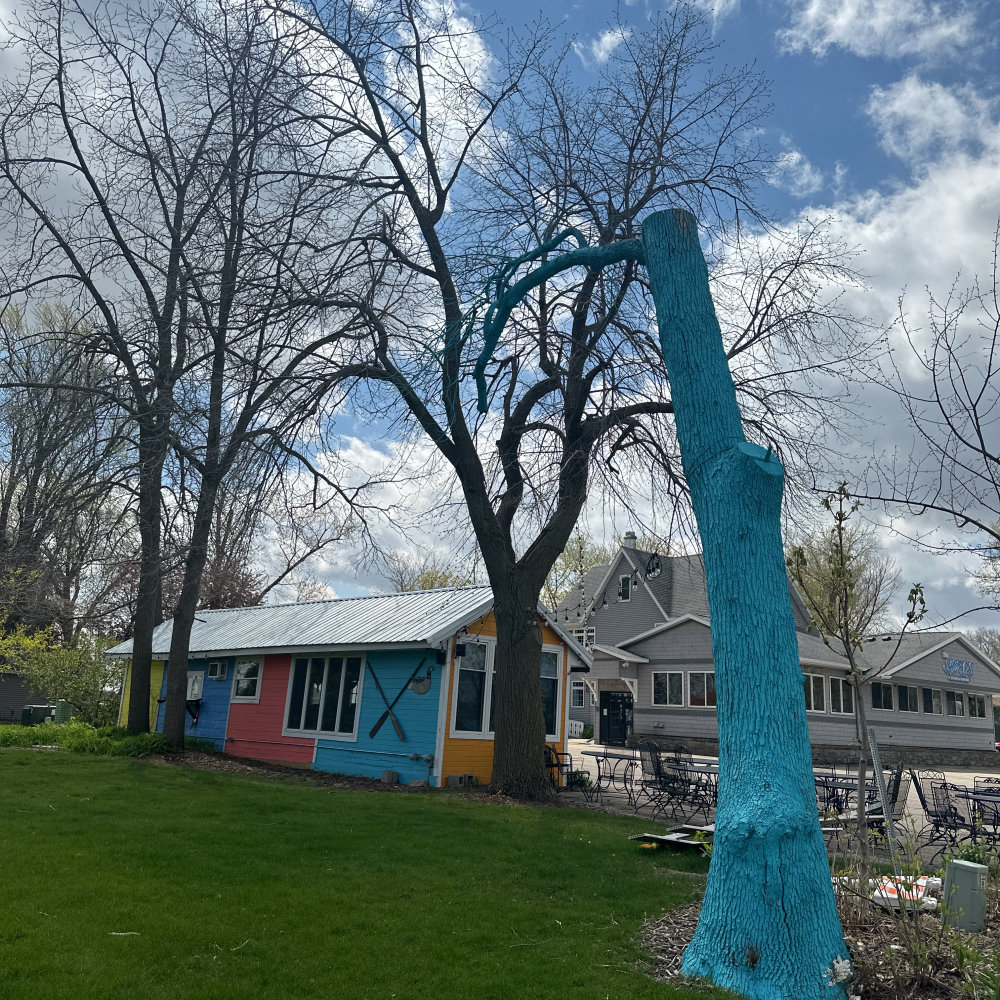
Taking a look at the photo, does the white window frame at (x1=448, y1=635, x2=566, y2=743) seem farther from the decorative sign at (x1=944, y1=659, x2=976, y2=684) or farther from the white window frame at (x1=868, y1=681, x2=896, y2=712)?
the decorative sign at (x1=944, y1=659, x2=976, y2=684)

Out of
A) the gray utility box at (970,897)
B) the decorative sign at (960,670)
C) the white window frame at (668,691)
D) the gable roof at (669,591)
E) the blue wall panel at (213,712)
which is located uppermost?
the gable roof at (669,591)

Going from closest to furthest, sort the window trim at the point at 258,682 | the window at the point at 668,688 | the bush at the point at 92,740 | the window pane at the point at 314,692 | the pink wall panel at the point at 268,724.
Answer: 1. the bush at the point at 92,740
2. the window pane at the point at 314,692
3. the pink wall panel at the point at 268,724
4. the window trim at the point at 258,682
5. the window at the point at 668,688

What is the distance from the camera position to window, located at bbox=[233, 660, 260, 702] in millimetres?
19156

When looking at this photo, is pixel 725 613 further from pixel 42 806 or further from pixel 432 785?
pixel 432 785

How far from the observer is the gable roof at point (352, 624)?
602 inches

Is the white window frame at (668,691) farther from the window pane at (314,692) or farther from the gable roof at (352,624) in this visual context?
the window pane at (314,692)

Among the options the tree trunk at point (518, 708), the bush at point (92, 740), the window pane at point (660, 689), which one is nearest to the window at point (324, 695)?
the bush at point (92, 740)

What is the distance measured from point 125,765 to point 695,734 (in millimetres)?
19387

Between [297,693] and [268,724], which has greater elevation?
[297,693]

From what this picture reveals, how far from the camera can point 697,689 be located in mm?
28766

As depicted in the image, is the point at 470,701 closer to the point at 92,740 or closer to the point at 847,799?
the point at 847,799

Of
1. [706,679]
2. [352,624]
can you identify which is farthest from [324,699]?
[706,679]

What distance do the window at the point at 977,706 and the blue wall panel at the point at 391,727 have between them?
28.9 meters

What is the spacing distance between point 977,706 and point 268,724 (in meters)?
30.6
